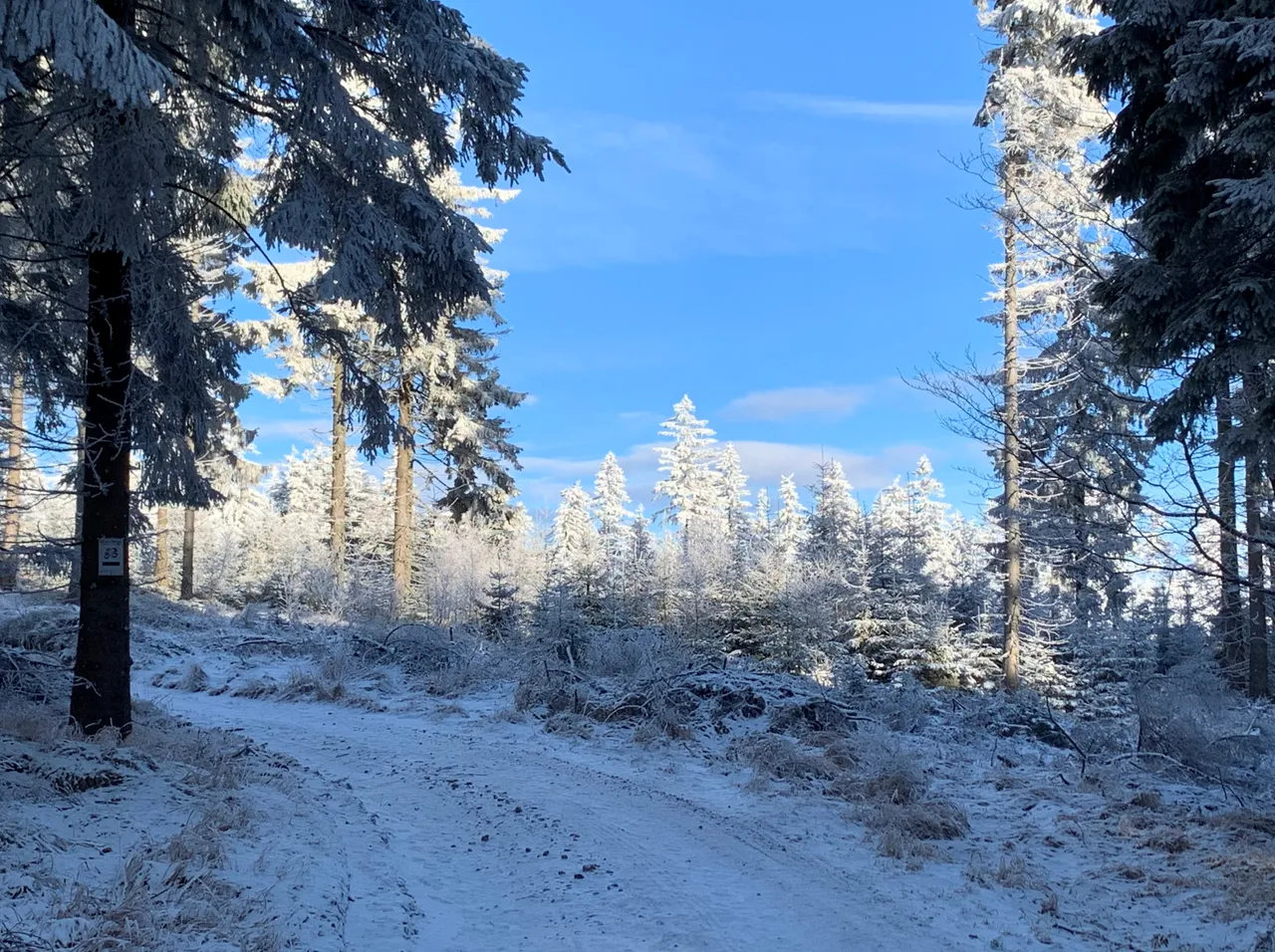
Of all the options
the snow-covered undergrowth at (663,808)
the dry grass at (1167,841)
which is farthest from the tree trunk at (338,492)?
the dry grass at (1167,841)

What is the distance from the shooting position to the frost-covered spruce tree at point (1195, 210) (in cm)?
496

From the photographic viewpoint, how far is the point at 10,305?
6.90 meters

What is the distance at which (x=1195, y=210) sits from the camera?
571cm

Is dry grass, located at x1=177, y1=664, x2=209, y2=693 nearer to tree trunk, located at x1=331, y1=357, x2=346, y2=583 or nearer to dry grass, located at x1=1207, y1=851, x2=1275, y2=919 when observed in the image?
tree trunk, located at x1=331, y1=357, x2=346, y2=583

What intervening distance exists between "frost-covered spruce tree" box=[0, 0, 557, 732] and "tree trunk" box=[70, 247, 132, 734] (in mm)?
15

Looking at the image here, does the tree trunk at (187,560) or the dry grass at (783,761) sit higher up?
the tree trunk at (187,560)

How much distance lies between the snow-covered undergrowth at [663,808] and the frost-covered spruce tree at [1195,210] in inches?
89.2

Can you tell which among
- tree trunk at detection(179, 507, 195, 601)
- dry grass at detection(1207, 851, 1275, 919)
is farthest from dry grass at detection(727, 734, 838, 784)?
tree trunk at detection(179, 507, 195, 601)

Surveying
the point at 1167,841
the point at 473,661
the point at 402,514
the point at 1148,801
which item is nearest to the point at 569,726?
the point at 473,661

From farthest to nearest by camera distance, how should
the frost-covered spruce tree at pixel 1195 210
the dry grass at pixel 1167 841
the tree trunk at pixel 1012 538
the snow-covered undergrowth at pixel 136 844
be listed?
the tree trunk at pixel 1012 538, the dry grass at pixel 1167 841, the frost-covered spruce tree at pixel 1195 210, the snow-covered undergrowth at pixel 136 844

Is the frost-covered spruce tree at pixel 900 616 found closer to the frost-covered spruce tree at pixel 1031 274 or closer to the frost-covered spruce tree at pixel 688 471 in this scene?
the frost-covered spruce tree at pixel 1031 274

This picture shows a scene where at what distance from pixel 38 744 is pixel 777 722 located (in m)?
6.93

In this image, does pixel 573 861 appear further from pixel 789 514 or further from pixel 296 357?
pixel 789 514

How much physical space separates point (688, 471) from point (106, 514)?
47.4 m
